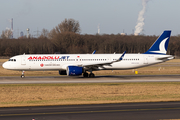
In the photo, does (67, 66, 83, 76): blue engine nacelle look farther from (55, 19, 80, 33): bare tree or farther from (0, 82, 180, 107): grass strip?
(55, 19, 80, 33): bare tree

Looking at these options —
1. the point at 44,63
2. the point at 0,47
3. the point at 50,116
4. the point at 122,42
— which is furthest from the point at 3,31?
the point at 50,116

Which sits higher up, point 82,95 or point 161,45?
point 161,45

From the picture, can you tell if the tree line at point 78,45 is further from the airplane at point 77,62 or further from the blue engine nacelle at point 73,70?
the blue engine nacelle at point 73,70

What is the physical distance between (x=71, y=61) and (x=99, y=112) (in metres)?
25.0

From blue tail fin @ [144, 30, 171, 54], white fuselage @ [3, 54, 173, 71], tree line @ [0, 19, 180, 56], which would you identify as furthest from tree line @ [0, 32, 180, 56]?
white fuselage @ [3, 54, 173, 71]

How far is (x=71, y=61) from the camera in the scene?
137 feet

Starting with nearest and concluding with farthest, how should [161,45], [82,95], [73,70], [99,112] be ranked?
[99,112] → [82,95] → [73,70] → [161,45]

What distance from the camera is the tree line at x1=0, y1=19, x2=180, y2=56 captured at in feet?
394

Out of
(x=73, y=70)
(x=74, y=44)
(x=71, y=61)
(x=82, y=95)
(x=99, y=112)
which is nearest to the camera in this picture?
(x=99, y=112)

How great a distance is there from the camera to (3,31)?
188m

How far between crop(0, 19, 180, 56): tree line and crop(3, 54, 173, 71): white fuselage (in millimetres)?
71611

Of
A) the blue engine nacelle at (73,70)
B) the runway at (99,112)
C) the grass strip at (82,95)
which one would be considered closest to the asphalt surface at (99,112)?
the runway at (99,112)

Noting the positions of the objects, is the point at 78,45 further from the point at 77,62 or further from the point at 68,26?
the point at 77,62

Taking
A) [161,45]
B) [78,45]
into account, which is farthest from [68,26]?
[161,45]
